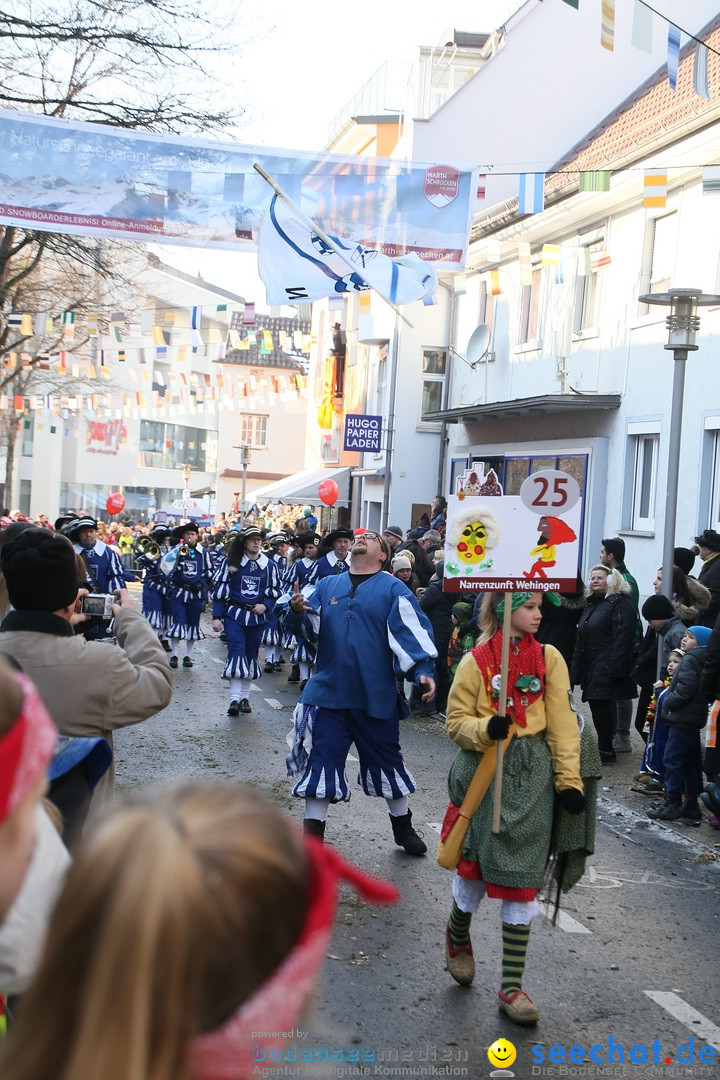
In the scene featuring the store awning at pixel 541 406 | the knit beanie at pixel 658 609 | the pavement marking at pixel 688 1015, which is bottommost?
the pavement marking at pixel 688 1015

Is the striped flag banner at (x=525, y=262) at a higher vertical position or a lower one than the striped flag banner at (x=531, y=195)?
higher

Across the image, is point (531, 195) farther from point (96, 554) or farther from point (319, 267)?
point (96, 554)

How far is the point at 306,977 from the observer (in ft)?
4.24

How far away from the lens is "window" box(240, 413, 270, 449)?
68250 mm

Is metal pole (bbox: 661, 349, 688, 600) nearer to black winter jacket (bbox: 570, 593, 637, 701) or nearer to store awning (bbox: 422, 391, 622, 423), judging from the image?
black winter jacket (bbox: 570, 593, 637, 701)

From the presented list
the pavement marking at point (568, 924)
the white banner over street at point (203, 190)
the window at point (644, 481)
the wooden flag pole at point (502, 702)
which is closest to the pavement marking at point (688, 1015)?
the pavement marking at point (568, 924)

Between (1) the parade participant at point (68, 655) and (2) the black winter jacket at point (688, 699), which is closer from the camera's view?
(1) the parade participant at point (68, 655)

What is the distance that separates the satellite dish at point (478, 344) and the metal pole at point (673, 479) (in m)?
13.2

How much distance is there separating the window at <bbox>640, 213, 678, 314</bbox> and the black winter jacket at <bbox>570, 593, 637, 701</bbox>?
26.7 ft

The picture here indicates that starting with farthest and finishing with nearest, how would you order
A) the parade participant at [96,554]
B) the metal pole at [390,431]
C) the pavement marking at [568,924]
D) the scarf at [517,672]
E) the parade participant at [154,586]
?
1. the metal pole at [390,431]
2. the parade participant at [154,586]
3. the parade participant at [96,554]
4. the pavement marking at [568,924]
5. the scarf at [517,672]

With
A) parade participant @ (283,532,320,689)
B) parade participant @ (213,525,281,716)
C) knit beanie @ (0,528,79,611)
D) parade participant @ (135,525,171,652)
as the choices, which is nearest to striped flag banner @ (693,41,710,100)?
parade participant @ (213,525,281,716)

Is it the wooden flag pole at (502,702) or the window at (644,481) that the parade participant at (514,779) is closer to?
the wooden flag pole at (502,702)

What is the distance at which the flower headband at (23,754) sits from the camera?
5.05 ft

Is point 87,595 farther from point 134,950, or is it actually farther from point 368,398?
point 368,398
